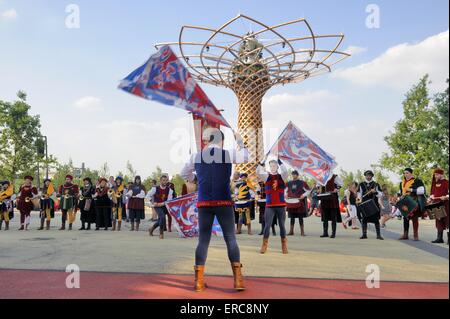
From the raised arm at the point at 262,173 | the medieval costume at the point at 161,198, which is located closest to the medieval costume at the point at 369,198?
the raised arm at the point at 262,173

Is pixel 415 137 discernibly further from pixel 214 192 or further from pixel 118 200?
pixel 214 192

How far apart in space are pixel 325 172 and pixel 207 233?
19.7ft

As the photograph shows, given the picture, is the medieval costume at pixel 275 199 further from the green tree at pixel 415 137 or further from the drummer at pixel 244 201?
the green tree at pixel 415 137

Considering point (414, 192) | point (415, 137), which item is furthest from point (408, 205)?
point (415, 137)

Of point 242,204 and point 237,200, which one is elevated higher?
point 237,200

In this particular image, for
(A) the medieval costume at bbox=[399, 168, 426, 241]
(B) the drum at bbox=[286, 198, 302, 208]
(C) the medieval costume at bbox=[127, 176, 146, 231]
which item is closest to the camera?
(A) the medieval costume at bbox=[399, 168, 426, 241]

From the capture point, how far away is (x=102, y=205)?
15.4m

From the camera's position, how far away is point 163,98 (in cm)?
524

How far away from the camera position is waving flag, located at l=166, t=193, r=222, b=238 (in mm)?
11898

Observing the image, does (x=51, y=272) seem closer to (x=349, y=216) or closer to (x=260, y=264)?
(x=260, y=264)

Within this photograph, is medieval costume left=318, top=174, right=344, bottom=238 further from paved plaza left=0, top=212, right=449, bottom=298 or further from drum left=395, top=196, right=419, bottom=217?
paved plaza left=0, top=212, right=449, bottom=298

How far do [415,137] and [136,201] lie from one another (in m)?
24.7

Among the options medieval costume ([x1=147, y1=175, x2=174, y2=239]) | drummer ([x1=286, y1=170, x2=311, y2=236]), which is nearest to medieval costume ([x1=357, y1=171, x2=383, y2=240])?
drummer ([x1=286, y1=170, x2=311, y2=236])
